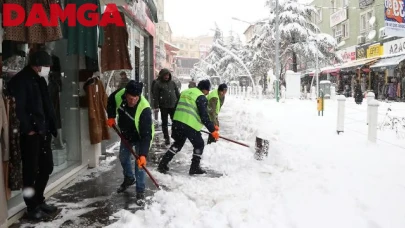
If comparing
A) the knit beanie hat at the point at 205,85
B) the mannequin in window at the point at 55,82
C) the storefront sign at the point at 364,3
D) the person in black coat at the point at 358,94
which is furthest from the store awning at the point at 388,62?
the mannequin in window at the point at 55,82

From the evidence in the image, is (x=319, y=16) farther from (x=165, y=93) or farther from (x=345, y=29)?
(x=165, y=93)

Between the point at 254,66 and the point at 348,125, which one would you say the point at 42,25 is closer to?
the point at 348,125

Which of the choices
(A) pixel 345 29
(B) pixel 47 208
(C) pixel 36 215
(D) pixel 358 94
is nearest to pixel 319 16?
(A) pixel 345 29

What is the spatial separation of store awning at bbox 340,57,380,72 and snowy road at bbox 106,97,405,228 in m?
19.6

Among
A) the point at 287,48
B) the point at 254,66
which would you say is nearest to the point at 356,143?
the point at 287,48

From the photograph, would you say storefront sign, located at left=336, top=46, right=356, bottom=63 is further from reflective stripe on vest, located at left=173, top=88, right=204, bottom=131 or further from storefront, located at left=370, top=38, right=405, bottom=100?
reflective stripe on vest, located at left=173, top=88, right=204, bottom=131

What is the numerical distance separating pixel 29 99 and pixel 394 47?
966 inches

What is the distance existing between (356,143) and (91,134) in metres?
5.59

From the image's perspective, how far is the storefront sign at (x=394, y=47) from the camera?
22.9 m

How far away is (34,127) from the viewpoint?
3939 millimetres

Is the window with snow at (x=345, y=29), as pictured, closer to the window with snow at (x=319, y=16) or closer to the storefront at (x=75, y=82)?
the window with snow at (x=319, y=16)

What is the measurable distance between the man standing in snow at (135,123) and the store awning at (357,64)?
2441cm

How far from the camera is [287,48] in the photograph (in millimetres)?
31703

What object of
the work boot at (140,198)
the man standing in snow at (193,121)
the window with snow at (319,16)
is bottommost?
the work boot at (140,198)
